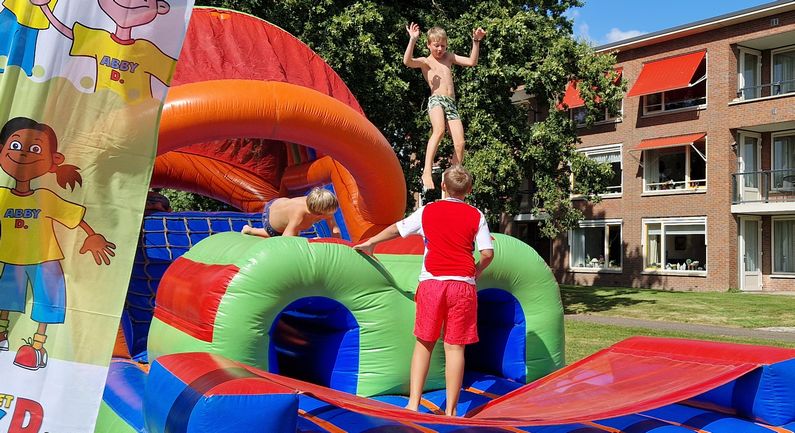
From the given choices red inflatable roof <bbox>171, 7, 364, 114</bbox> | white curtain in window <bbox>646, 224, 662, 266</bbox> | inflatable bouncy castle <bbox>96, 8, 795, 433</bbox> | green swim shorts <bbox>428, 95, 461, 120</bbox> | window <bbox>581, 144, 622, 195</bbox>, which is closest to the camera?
inflatable bouncy castle <bbox>96, 8, 795, 433</bbox>

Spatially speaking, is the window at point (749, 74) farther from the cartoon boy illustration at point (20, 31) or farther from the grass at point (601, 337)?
the cartoon boy illustration at point (20, 31)

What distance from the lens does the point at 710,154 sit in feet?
76.2

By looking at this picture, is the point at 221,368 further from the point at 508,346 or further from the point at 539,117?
the point at 539,117

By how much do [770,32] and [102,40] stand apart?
23293 millimetres

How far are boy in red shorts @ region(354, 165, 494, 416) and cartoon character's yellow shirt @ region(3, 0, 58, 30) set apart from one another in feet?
7.79

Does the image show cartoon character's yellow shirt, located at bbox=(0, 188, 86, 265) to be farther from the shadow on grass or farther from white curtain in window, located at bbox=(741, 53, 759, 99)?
white curtain in window, located at bbox=(741, 53, 759, 99)

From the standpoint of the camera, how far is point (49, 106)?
2615 millimetres

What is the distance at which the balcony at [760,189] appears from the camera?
22469 millimetres

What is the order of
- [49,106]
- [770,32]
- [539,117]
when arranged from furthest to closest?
[539,117], [770,32], [49,106]

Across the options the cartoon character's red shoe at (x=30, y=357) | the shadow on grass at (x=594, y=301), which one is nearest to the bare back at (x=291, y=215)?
the cartoon character's red shoe at (x=30, y=357)

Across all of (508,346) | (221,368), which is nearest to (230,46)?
(508,346)

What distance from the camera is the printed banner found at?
252 cm

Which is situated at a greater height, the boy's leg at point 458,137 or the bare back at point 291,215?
the boy's leg at point 458,137

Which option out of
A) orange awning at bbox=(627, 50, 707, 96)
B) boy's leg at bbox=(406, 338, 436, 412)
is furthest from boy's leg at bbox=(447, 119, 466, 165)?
orange awning at bbox=(627, 50, 707, 96)
